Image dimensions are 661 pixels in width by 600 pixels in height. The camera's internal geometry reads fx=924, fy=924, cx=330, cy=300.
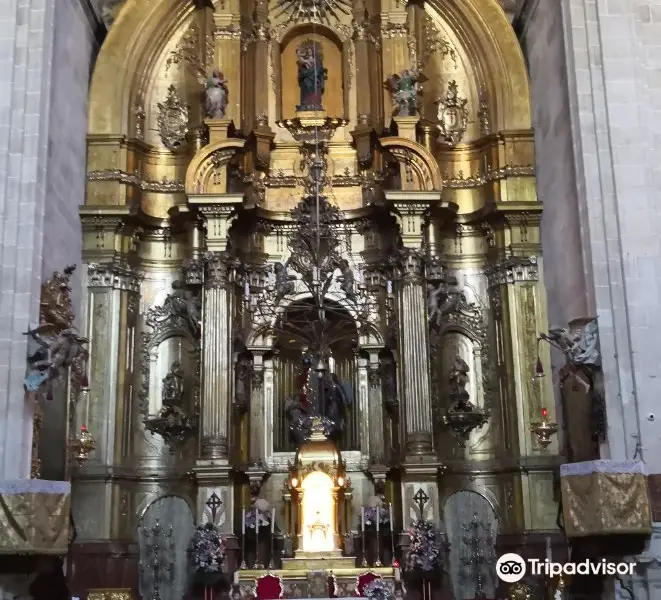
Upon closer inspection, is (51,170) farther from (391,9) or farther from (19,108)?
(391,9)

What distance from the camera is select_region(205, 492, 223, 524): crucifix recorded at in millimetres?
15703

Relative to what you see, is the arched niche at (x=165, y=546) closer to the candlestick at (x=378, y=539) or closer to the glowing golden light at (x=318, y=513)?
the glowing golden light at (x=318, y=513)

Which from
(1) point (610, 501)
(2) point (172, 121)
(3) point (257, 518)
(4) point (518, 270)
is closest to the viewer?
(1) point (610, 501)

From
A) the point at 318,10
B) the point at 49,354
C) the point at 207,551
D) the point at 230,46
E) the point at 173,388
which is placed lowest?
the point at 207,551

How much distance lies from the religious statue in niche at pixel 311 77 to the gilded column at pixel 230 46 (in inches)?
56.5

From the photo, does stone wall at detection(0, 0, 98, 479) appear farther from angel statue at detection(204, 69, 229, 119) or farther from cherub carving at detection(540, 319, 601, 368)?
cherub carving at detection(540, 319, 601, 368)

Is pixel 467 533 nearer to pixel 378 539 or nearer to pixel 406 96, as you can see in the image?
pixel 378 539

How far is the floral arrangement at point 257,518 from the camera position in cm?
1555

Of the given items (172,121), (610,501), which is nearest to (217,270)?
(172,121)

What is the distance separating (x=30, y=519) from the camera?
11.6 m

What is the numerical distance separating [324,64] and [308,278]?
4.99 metres

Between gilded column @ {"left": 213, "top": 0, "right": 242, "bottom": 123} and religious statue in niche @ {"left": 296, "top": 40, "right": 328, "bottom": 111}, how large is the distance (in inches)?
56.5

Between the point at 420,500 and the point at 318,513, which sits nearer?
the point at 318,513

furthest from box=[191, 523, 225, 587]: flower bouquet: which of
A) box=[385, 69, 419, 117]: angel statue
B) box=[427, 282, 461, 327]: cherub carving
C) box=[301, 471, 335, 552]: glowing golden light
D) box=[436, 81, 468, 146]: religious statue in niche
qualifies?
box=[436, 81, 468, 146]: religious statue in niche
